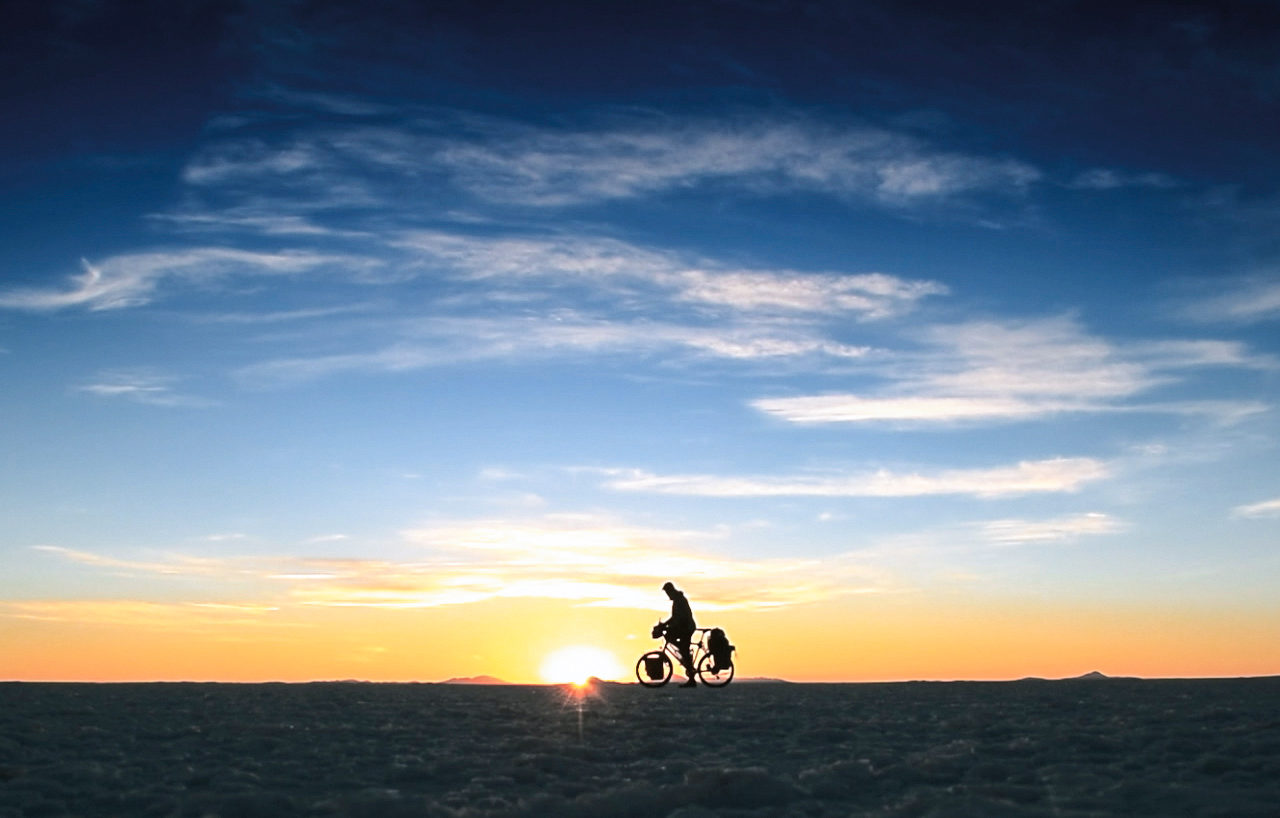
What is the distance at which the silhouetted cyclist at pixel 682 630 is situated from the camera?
94.9 ft

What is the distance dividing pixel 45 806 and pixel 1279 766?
13413 millimetres

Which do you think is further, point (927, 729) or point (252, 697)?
point (252, 697)

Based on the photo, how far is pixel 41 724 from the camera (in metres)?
18.5

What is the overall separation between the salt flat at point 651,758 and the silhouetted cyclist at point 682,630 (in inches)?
226

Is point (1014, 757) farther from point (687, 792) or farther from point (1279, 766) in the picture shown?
point (687, 792)

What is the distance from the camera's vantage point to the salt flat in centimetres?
1110

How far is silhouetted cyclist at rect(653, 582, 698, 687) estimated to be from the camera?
94.9 feet

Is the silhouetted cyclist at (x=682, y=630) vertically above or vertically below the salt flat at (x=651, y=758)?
above

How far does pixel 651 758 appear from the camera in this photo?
46.9ft

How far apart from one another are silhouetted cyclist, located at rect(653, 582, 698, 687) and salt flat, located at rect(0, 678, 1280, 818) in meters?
5.74

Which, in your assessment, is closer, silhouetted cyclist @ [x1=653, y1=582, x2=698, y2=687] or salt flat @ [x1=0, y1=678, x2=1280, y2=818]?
salt flat @ [x1=0, y1=678, x2=1280, y2=818]

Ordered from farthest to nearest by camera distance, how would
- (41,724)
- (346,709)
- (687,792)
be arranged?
(346,709), (41,724), (687,792)

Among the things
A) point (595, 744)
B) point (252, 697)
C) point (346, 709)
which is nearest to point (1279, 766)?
point (595, 744)

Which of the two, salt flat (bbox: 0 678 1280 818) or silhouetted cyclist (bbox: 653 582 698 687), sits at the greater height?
silhouetted cyclist (bbox: 653 582 698 687)
